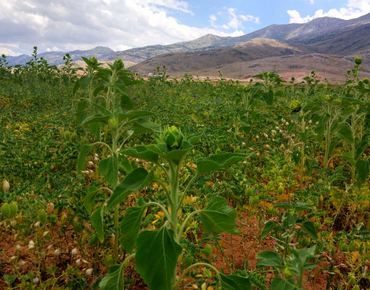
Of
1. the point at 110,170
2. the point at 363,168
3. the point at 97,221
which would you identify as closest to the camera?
the point at 97,221

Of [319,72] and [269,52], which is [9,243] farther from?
[269,52]

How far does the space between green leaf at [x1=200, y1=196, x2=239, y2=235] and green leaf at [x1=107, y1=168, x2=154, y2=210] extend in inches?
11.8

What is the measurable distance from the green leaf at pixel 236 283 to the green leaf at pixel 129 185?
0.54 meters

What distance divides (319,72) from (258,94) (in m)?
44.0

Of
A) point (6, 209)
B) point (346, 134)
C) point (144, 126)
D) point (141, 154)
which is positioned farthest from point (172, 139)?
point (346, 134)

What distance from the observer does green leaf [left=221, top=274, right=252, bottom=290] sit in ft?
3.23

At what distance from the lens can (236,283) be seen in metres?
0.99

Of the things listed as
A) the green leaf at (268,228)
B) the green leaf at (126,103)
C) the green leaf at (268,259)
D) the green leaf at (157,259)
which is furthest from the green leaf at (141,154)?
the green leaf at (126,103)

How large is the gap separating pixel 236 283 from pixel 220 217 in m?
0.28

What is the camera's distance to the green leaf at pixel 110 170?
128 cm

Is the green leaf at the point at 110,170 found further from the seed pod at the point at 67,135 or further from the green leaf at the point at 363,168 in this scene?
the green leaf at the point at 363,168

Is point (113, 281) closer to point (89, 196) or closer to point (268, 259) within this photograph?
point (89, 196)

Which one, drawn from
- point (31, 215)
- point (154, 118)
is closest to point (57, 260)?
point (31, 215)

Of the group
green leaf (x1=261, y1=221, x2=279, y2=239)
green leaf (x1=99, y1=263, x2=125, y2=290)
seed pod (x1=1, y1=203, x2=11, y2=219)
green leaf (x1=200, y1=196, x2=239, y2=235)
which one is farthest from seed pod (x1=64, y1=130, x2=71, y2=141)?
green leaf (x1=261, y1=221, x2=279, y2=239)
